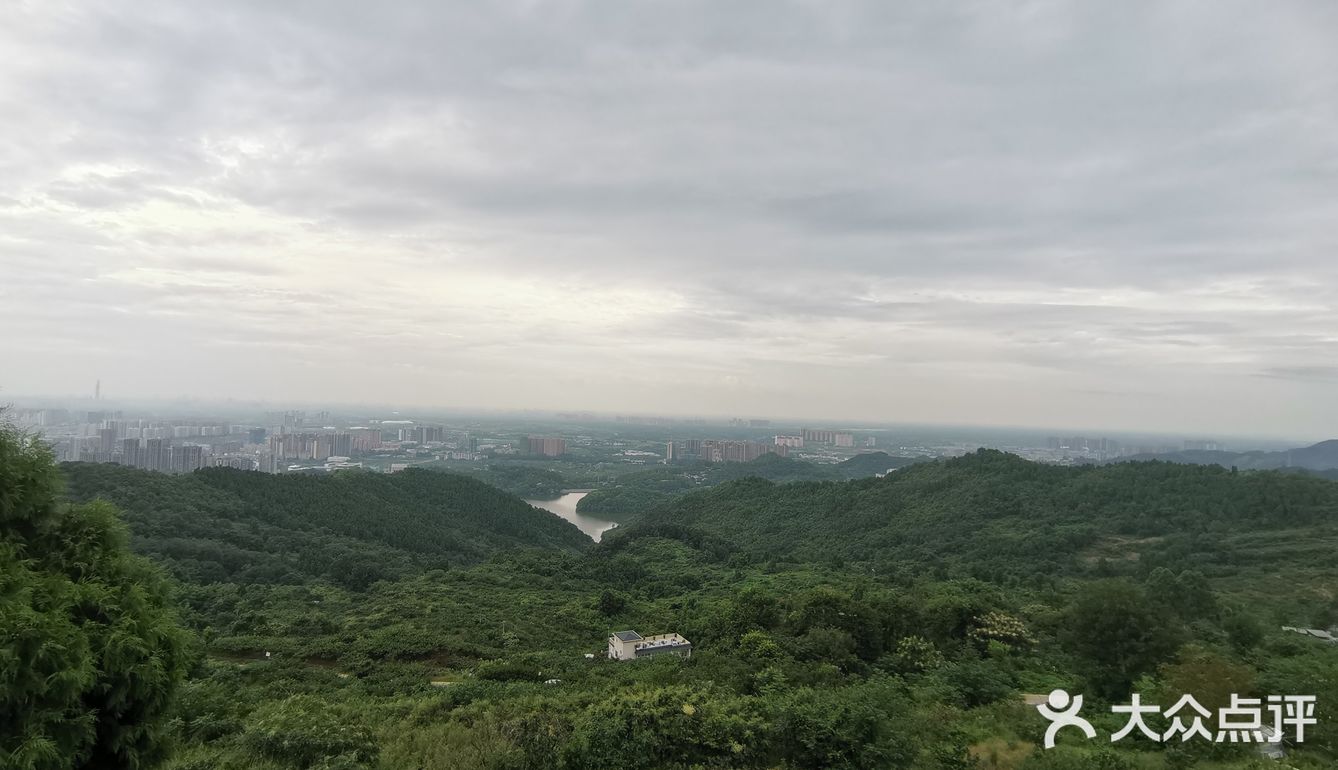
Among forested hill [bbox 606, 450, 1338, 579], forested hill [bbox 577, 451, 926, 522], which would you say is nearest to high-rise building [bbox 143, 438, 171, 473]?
forested hill [bbox 577, 451, 926, 522]

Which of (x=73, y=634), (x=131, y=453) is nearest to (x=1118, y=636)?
(x=73, y=634)

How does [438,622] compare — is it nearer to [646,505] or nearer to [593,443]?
[646,505]

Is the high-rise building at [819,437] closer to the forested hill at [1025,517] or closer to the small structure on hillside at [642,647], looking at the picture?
the forested hill at [1025,517]

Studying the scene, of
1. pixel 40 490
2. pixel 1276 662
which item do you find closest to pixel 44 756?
pixel 40 490

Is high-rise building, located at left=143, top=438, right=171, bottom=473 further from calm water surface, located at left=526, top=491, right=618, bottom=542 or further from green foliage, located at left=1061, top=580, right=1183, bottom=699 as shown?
green foliage, located at left=1061, top=580, right=1183, bottom=699

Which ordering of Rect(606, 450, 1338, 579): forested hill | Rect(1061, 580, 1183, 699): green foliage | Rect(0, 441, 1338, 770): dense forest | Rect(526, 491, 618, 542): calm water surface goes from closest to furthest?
Rect(0, 441, 1338, 770): dense forest, Rect(1061, 580, 1183, 699): green foliage, Rect(606, 450, 1338, 579): forested hill, Rect(526, 491, 618, 542): calm water surface

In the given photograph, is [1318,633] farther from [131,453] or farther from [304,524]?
[131,453]
